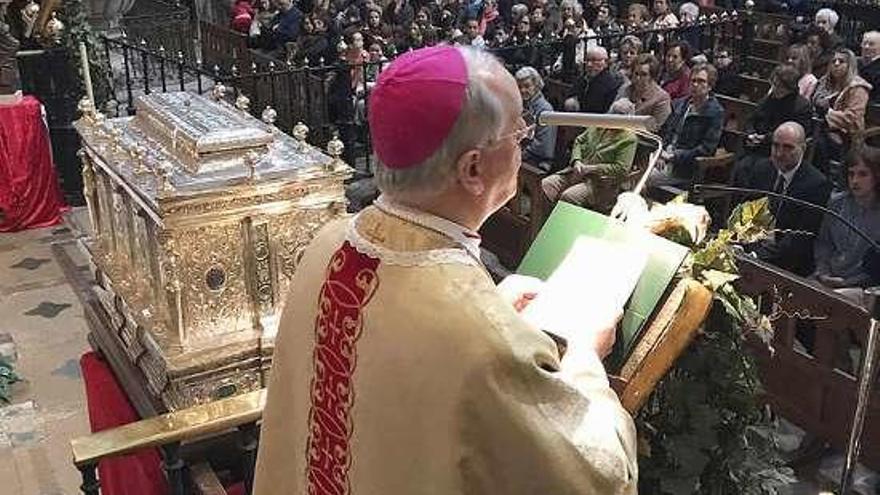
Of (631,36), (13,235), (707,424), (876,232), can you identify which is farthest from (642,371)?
(631,36)

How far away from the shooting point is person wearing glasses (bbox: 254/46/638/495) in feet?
5.34

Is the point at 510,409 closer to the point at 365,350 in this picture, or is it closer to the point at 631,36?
the point at 365,350

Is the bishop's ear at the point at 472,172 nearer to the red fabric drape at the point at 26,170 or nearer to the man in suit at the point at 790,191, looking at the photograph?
the man in suit at the point at 790,191

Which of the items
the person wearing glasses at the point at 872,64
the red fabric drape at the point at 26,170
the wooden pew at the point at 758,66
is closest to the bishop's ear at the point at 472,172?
the red fabric drape at the point at 26,170

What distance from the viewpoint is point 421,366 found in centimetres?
167

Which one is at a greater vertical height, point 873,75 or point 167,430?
point 167,430

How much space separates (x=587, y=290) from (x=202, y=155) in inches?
75.6

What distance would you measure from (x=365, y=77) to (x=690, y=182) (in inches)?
130

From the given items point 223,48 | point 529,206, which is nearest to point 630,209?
point 529,206

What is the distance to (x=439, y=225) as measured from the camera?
1.71 metres

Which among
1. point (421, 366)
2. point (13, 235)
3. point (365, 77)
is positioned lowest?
point (13, 235)

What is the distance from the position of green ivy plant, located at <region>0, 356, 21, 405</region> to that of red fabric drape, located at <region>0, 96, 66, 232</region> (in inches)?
94.8

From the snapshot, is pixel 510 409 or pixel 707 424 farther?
pixel 707 424

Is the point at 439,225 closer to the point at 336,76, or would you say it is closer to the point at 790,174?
the point at 790,174
